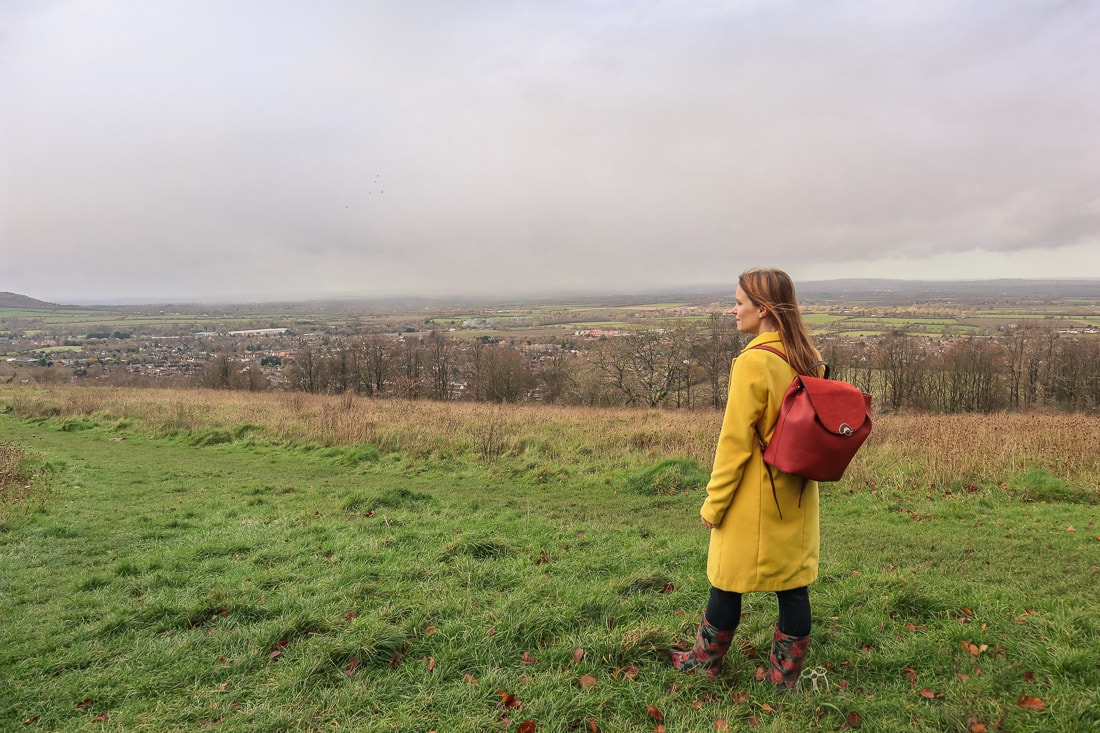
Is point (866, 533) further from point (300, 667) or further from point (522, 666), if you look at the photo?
point (300, 667)

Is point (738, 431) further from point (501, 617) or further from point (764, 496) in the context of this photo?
point (501, 617)

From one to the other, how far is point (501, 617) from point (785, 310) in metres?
2.97

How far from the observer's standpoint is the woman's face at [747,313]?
300 centimetres

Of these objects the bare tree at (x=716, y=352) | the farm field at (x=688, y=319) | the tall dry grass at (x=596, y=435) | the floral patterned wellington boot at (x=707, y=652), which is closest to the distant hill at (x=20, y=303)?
the farm field at (x=688, y=319)

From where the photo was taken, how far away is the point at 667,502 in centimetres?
851

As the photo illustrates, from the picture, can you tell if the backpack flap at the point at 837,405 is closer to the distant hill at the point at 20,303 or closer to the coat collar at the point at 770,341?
the coat collar at the point at 770,341

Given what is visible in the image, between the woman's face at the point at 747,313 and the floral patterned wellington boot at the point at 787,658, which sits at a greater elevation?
the woman's face at the point at 747,313

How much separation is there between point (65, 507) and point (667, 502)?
910 cm

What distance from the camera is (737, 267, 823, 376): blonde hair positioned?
2885 mm

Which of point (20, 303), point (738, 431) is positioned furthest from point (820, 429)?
point (20, 303)

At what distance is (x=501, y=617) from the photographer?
395 centimetres

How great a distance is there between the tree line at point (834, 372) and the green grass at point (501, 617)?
2493 cm

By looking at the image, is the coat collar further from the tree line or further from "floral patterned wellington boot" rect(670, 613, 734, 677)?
the tree line

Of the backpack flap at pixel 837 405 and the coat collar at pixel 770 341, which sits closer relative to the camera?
the backpack flap at pixel 837 405
